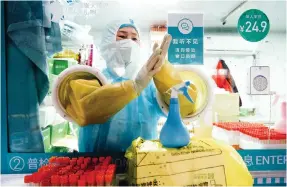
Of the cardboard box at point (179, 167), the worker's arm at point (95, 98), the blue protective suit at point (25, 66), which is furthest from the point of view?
the blue protective suit at point (25, 66)

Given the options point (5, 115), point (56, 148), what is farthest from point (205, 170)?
point (5, 115)

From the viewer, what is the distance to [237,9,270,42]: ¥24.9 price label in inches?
54.8

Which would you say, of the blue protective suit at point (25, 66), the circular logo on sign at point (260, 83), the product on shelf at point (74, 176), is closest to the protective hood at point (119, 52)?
the blue protective suit at point (25, 66)

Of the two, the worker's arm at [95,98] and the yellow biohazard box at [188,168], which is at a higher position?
the worker's arm at [95,98]

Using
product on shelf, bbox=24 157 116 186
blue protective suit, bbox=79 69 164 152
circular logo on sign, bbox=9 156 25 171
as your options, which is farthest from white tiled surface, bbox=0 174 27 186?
blue protective suit, bbox=79 69 164 152

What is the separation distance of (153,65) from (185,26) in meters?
0.32

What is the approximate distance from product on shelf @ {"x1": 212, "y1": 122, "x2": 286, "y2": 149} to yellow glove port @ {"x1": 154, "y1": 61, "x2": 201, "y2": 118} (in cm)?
28

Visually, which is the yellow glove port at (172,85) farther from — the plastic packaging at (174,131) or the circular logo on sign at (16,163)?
the circular logo on sign at (16,163)

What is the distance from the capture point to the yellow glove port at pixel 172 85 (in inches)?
48.5

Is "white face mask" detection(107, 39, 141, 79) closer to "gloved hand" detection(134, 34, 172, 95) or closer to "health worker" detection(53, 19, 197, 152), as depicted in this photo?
"health worker" detection(53, 19, 197, 152)

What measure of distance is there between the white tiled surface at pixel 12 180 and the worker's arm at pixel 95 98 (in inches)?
13.1

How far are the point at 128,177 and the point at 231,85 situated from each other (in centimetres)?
73

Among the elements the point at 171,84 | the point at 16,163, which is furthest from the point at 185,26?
the point at 16,163

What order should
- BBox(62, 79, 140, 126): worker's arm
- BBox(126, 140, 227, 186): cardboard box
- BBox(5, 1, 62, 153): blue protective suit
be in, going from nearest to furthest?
BBox(126, 140, 227, 186): cardboard box
BBox(62, 79, 140, 126): worker's arm
BBox(5, 1, 62, 153): blue protective suit
